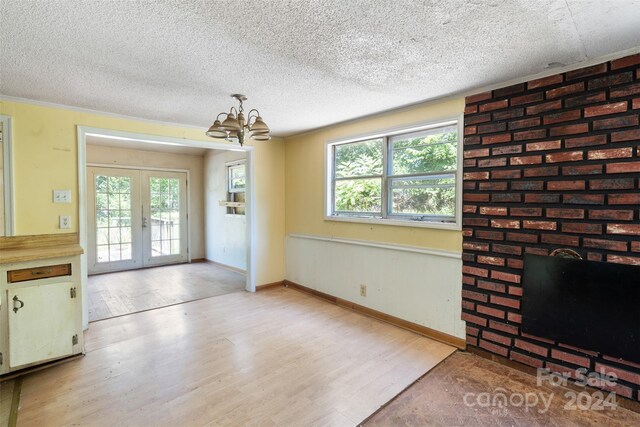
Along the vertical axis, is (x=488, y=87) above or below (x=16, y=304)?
above

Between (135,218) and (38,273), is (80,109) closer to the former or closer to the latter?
(38,273)

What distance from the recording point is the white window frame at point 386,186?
276 cm

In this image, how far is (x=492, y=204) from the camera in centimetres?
256

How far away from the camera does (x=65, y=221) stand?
3012 millimetres

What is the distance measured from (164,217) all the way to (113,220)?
2.87 feet

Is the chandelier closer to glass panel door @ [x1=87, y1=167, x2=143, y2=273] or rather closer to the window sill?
the window sill

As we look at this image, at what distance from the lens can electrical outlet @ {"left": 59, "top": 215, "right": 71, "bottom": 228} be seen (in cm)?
299

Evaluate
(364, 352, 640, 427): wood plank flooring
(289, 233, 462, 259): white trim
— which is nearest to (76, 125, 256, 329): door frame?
(289, 233, 462, 259): white trim

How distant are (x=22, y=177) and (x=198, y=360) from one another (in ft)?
7.72

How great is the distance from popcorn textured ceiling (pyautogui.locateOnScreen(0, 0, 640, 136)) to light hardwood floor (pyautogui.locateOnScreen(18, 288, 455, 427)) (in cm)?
230

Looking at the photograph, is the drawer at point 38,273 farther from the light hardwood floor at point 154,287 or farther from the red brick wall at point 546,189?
the red brick wall at point 546,189

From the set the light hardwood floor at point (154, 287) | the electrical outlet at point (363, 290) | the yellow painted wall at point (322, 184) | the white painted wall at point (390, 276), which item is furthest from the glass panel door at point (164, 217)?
the electrical outlet at point (363, 290)

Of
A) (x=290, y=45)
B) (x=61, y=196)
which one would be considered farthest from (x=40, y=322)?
(x=290, y=45)

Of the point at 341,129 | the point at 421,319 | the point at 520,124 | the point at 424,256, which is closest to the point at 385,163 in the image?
the point at 341,129
